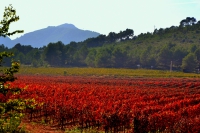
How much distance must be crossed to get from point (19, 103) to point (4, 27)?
2623 millimetres

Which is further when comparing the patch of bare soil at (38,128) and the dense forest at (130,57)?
the dense forest at (130,57)

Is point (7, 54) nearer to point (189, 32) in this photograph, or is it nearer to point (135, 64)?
point (135, 64)

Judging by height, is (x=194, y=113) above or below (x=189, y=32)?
below

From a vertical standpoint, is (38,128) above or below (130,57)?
below

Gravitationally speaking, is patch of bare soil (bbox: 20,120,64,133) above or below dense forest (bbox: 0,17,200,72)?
below

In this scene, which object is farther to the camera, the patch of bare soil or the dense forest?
the dense forest

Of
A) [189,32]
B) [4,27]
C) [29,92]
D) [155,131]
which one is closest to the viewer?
[4,27]

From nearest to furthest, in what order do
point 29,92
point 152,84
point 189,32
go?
point 29,92 < point 152,84 < point 189,32

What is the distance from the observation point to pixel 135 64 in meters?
165

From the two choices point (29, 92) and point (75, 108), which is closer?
point (75, 108)

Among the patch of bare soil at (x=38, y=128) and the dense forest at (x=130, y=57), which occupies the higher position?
the dense forest at (x=130, y=57)

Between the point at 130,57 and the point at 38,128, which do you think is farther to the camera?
the point at 130,57

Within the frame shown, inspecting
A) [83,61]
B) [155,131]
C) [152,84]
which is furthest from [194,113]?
[83,61]

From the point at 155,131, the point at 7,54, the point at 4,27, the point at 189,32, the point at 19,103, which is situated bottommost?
the point at 155,131
